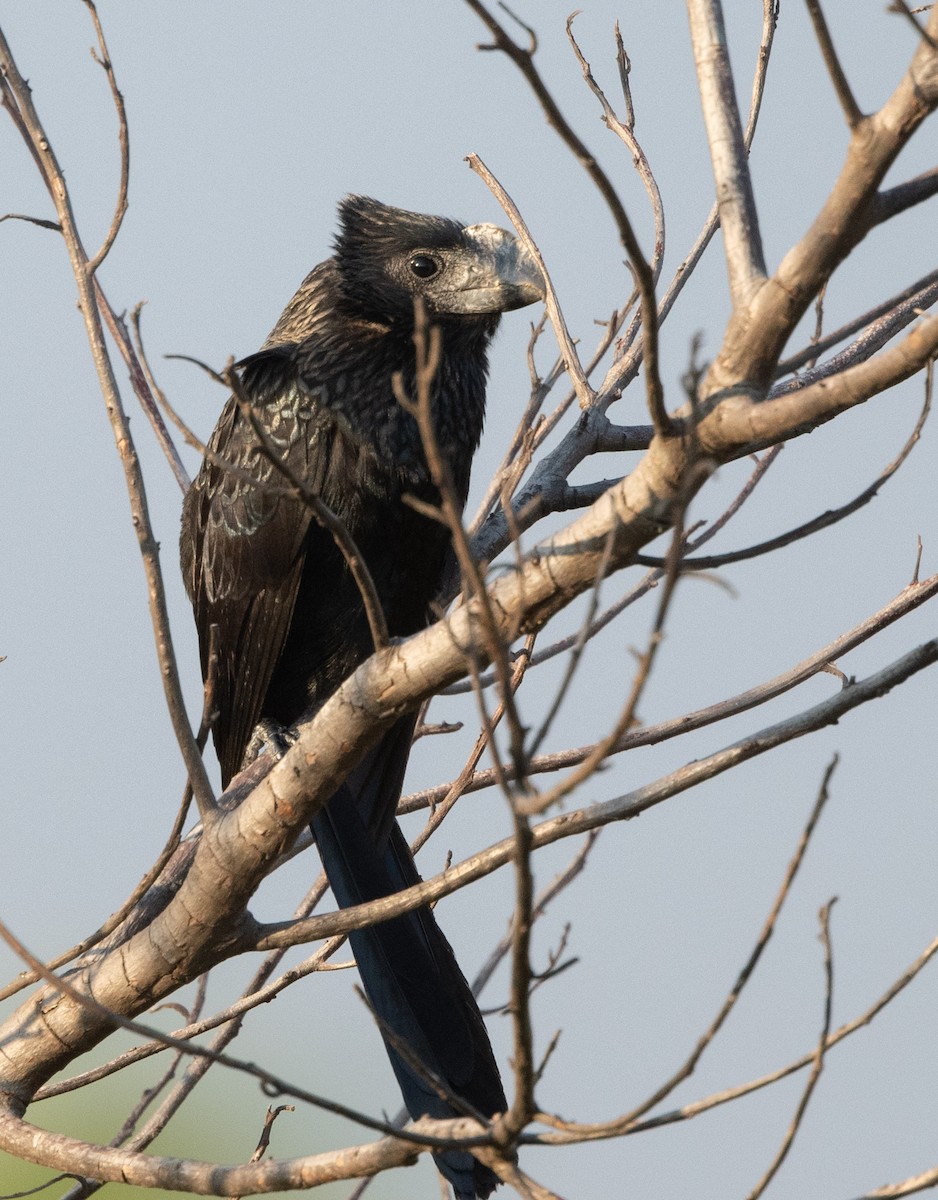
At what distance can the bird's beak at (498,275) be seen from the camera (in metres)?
3.99

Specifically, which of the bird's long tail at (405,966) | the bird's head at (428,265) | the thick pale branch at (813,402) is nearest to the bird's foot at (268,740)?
the bird's long tail at (405,966)

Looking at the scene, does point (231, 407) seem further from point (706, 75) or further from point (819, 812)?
point (819, 812)

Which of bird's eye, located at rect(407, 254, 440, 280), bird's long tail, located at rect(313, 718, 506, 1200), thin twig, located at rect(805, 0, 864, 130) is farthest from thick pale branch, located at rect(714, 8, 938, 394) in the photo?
bird's eye, located at rect(407, 254, 440, 280)

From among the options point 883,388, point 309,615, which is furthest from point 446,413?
point 883,388

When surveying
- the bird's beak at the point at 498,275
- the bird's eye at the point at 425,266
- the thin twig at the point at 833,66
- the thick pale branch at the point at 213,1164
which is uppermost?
the bird's eye at the point at 425,266

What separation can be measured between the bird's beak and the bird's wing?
59 cm

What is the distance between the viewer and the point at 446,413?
4.18 meters

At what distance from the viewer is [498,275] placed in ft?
13.3

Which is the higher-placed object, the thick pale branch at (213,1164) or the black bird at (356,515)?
the black bird at (356,515)

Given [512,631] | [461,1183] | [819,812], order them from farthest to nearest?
[461,1183] < [512,631] < [819,812]

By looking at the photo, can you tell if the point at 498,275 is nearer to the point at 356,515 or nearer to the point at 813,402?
the point at 356,515

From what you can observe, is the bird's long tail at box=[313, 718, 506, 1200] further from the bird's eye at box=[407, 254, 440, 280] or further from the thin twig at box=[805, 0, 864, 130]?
the thin twig at box=[805, 0, 864, 130]

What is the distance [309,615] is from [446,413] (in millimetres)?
748

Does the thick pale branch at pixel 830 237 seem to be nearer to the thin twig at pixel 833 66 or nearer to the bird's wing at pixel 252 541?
the thin twig at pixel 833 66
